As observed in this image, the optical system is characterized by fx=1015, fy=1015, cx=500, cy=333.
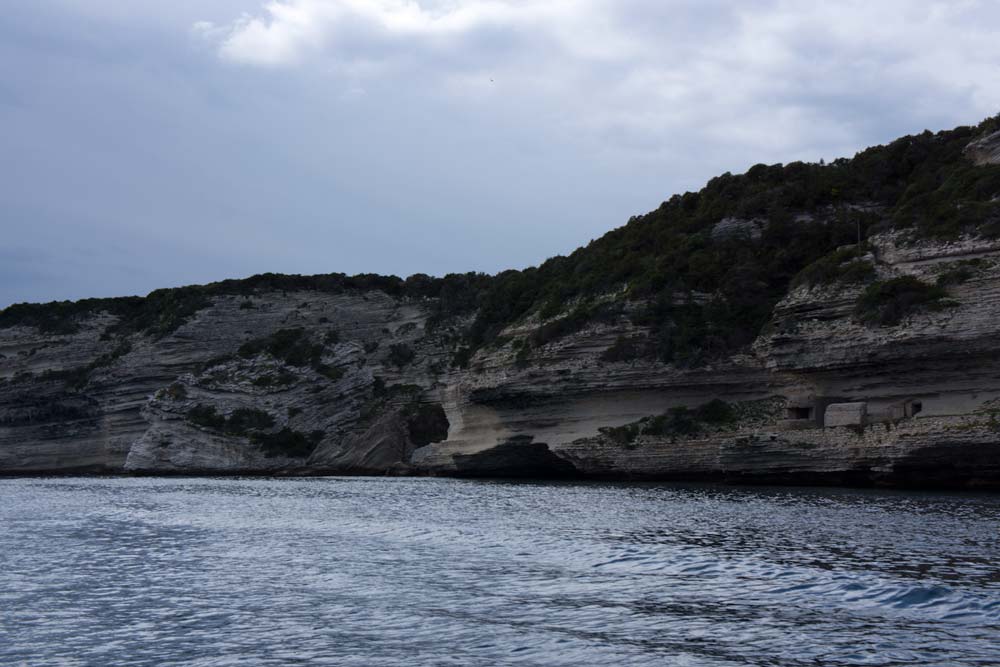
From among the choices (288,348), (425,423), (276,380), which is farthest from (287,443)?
(425,423)

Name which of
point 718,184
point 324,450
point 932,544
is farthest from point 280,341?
point 932,544

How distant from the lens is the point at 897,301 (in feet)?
137

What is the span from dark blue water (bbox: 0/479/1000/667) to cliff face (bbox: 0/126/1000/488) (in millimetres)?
7483

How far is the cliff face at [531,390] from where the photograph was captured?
40.2m

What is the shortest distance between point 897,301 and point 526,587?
28294 millimetres

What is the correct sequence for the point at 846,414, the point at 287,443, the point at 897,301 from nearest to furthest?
1. the point at 897,301
2. the point at 846,414
3. the point at 287,443

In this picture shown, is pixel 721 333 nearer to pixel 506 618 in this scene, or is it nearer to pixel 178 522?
pixel 178 522

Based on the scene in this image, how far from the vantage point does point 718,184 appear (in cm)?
7125

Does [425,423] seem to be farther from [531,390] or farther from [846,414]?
[846,414]

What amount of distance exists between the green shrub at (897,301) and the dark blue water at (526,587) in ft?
28.0

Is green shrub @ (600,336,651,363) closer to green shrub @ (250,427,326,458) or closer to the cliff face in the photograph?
the cliff face

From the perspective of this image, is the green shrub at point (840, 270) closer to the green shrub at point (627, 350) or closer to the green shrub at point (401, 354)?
the green shrub at point (627, 350)

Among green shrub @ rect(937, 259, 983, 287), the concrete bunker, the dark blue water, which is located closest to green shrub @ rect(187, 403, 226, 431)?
the dark blue water

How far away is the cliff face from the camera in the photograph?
132ft
